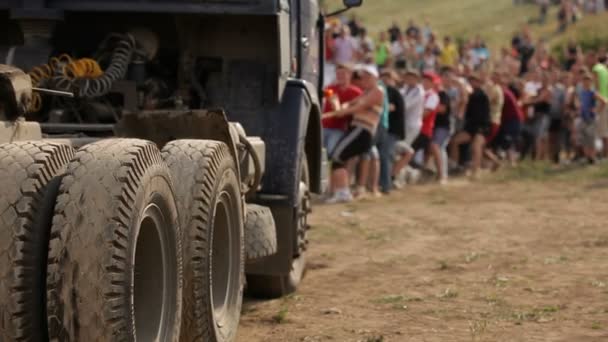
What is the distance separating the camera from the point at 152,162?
4961mm

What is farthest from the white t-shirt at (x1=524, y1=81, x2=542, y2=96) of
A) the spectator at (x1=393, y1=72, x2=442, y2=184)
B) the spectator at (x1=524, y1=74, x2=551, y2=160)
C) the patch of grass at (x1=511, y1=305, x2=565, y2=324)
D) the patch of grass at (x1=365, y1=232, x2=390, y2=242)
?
the patch of grass at (x1=511, y1=305, x2=565, y2=324)

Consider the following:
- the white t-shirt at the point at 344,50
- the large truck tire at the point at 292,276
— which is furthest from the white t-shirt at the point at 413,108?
the large truck tire at the point at 292,276

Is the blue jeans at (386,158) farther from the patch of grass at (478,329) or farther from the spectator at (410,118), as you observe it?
the patch of grass at (478,329)

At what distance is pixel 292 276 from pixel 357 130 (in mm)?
7297

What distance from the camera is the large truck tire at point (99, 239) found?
4.34 metres

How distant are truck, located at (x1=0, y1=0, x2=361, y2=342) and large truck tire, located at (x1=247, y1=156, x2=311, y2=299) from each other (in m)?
0.02

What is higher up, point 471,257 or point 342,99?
point 342,99

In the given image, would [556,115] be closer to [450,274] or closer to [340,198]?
[340,198]

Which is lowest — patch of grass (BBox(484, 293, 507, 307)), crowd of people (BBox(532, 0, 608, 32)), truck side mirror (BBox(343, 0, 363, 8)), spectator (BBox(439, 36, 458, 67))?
patch of grass (BBox(484, 293, 507, 307))

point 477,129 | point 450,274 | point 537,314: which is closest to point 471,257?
point 450,274

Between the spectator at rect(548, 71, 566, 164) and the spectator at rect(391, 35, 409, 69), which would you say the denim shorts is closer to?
the spectator at rect(548, 71, 566, 164)

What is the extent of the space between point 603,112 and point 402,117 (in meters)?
6.93

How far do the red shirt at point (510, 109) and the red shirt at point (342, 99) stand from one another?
19.8 ft

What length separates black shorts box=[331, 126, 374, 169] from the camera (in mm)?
16234
